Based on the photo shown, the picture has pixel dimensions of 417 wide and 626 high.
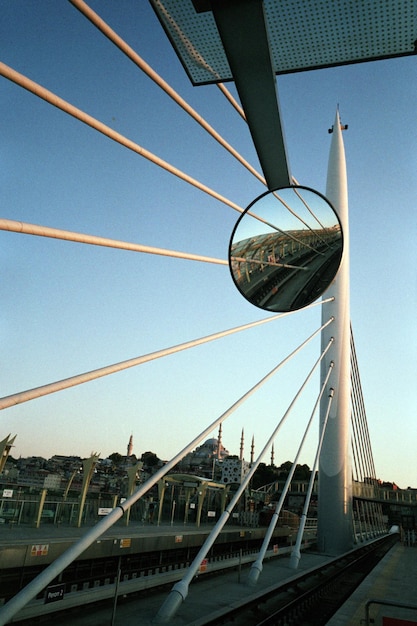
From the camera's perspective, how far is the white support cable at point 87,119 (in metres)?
3.43

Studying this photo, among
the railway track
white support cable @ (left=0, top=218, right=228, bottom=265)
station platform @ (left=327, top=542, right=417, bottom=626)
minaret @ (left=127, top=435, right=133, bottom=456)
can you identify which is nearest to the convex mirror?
white support cable @ (left=0, top=218, right=228, bottom=265)

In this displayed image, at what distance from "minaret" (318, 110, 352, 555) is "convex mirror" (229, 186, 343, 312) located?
1225 cm

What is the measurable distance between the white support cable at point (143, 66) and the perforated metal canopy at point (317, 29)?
91cm

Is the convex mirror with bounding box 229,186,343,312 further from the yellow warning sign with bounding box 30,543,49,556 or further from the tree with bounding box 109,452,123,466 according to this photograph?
the tree with bounding box 109,452,123,466

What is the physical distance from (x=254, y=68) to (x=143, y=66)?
2.29m

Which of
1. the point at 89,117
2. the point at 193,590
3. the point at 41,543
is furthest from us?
the point at 193,590

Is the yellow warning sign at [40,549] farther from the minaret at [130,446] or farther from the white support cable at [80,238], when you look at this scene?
the minaret at [130,446]

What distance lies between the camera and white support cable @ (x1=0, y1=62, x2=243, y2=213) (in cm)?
343

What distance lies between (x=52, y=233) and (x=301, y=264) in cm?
465

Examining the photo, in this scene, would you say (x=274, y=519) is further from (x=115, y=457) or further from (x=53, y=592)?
(x=115, y=457)

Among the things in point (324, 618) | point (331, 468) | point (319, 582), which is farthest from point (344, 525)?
point (324, 618)

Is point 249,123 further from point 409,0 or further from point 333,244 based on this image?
point 333,244

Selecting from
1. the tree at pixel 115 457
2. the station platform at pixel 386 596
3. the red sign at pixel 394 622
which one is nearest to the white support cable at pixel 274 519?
the station platform at pixel 386 596

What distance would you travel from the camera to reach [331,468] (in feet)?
64.2
